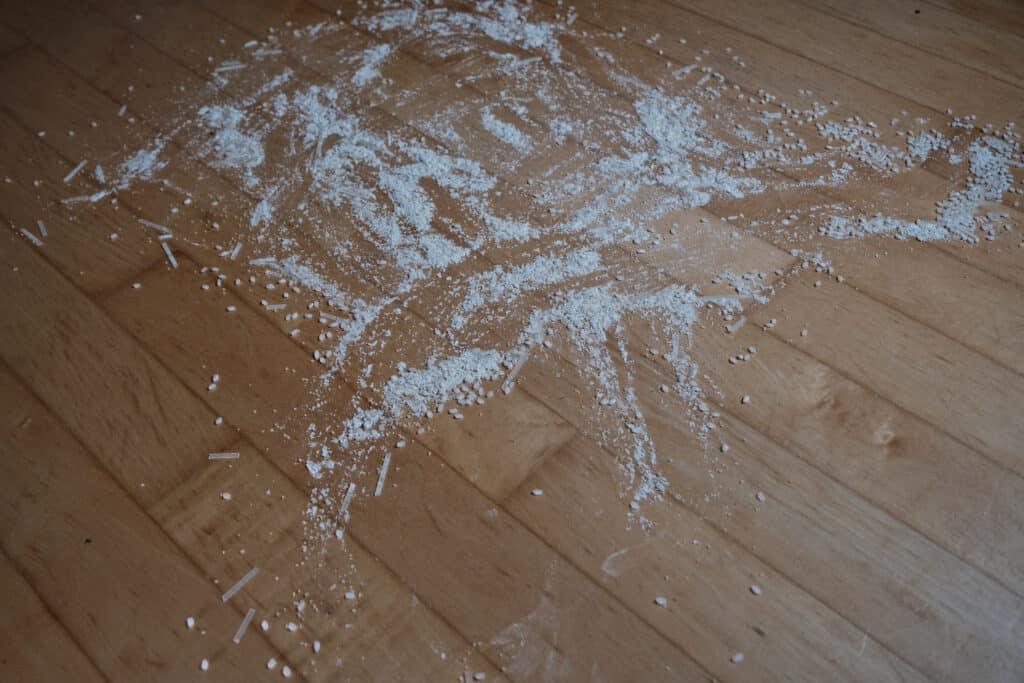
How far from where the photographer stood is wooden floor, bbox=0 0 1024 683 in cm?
87

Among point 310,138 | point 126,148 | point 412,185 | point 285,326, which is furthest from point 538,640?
point 126,148

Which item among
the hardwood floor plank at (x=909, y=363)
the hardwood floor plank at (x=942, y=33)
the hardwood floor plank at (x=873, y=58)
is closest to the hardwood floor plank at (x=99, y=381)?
the hardwood floor plank at (x=909, y=363)

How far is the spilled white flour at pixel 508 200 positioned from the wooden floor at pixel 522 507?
4 centimetres

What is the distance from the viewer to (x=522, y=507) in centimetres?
98

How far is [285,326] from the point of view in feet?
3.82

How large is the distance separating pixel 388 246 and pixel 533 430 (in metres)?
0.40

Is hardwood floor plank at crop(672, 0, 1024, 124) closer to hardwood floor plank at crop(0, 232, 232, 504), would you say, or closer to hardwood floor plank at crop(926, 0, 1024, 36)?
hardwood floor plank at crop(926, 0, 1024, 36)

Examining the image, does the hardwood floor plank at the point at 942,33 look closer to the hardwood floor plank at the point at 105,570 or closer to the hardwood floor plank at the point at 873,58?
the hardwood floor plank at the point at 873,58

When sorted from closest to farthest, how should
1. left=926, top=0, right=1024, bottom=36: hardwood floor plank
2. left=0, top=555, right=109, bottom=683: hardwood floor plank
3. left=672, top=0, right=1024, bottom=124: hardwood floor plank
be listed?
→ left=0, top=555, right=109, bottom=683: hardwood floor plank
left=672, top=0, right=1024, bottom=124: hardwood floor plank
left=926, top=0, right=1024, bottom=36: hardwood floor plank

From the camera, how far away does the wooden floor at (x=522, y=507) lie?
34.4 inches

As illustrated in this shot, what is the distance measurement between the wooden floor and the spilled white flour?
44 millimetres

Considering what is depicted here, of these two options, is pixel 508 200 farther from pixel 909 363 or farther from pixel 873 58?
pixel 873 58

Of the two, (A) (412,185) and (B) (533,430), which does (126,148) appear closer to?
(A) (412,185)

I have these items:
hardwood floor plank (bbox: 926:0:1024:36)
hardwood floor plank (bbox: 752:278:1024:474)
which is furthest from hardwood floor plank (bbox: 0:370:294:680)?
hardwood floor plank (bbox: 926:0:1024:36)
